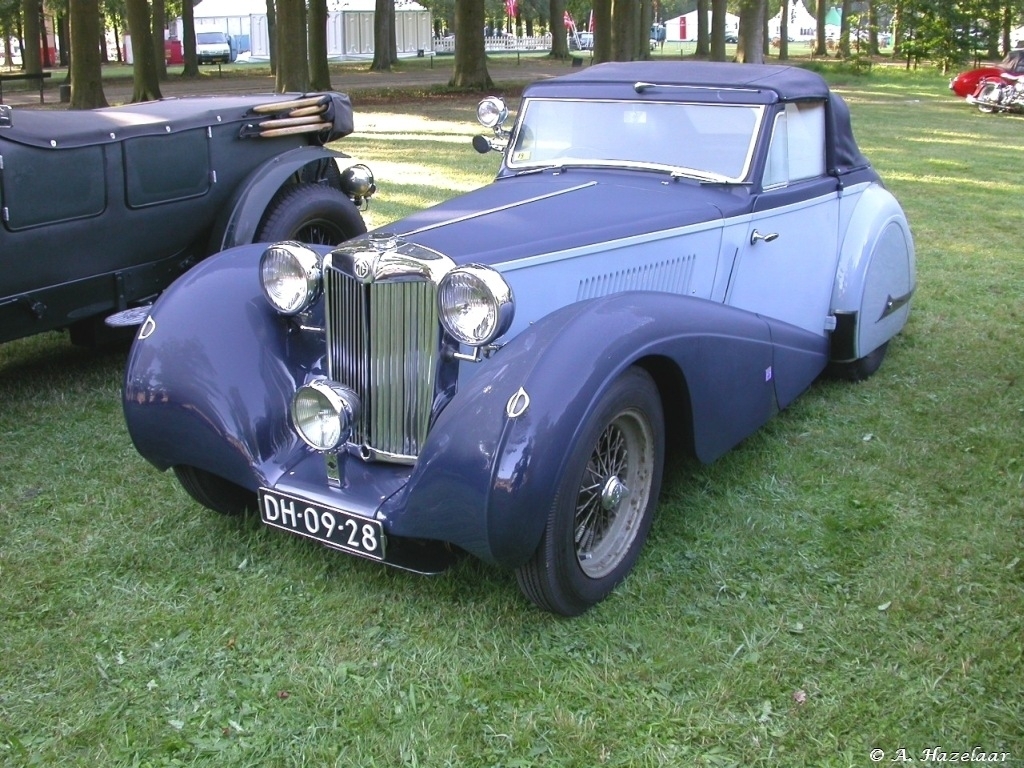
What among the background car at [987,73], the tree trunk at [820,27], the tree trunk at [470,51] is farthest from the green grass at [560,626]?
the tree trunk at [820,27]

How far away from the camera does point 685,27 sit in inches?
2785

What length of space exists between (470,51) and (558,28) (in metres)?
18.6

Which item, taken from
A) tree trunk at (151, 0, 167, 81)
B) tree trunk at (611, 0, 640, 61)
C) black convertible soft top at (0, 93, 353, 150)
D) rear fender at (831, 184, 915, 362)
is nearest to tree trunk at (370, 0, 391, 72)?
tree trunk at (151, 0, 167, 81)

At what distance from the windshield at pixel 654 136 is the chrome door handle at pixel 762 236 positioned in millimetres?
260

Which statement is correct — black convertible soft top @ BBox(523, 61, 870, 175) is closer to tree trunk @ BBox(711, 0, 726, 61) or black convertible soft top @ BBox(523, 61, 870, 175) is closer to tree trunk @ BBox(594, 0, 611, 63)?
tree trunk @ BBox(594, 0, 611, 63)

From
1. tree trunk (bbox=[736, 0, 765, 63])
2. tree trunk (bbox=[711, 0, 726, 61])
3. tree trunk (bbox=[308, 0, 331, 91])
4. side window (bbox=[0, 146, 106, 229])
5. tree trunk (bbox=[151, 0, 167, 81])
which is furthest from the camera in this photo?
tree trunk (bbox=[151, 0, 167, 81])

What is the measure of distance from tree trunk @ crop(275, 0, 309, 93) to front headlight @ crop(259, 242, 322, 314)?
12.5 meters

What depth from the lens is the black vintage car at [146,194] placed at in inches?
193

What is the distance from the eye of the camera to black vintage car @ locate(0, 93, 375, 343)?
4911 millimetres

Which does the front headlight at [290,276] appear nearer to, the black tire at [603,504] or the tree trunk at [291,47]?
the black tire at [603,504]

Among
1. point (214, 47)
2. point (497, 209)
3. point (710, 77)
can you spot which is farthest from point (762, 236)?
point (214, 47)

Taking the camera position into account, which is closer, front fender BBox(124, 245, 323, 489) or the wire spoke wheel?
the wire spoke wheel

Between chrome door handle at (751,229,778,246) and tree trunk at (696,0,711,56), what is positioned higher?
tree trunk at (696,0,711,56)

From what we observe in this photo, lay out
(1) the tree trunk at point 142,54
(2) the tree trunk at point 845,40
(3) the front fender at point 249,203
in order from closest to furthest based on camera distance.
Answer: (3) the front fender at point 249,203, (1) the tree trunk at point 142,54, (2) the tree trunk at point 845,40
